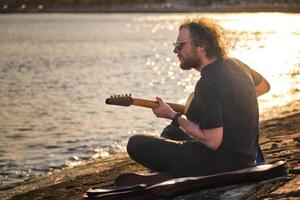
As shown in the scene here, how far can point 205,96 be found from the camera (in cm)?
685

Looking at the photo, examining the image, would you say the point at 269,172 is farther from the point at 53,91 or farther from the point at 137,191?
the point at 53,91

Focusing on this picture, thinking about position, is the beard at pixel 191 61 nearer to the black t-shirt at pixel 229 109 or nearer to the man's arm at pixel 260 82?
the black t-shirt at pixel 229 109

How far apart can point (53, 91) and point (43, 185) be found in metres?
25.7

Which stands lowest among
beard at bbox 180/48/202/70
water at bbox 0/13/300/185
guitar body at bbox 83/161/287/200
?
water at bbox 0/13/300/185

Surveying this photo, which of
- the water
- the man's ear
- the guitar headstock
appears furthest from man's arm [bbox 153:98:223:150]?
the water

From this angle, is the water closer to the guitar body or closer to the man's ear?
the man's ear

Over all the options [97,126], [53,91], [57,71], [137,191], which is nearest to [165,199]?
[137,191]

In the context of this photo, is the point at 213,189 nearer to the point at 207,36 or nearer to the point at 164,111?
the point at 164,111

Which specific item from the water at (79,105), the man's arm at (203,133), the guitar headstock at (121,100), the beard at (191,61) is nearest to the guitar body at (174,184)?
the man's arm at (203,133)

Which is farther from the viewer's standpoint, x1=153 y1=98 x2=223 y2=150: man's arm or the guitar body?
the guitar body

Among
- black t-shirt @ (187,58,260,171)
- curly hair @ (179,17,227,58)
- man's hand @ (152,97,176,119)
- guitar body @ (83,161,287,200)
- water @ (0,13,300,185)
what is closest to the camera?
black t-shirt @ (187,58,260,171)

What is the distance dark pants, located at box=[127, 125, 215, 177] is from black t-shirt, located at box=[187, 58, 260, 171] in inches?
5.7

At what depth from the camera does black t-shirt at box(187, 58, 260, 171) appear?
6844 millimetres

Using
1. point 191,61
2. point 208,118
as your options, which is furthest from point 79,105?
point 208,118
